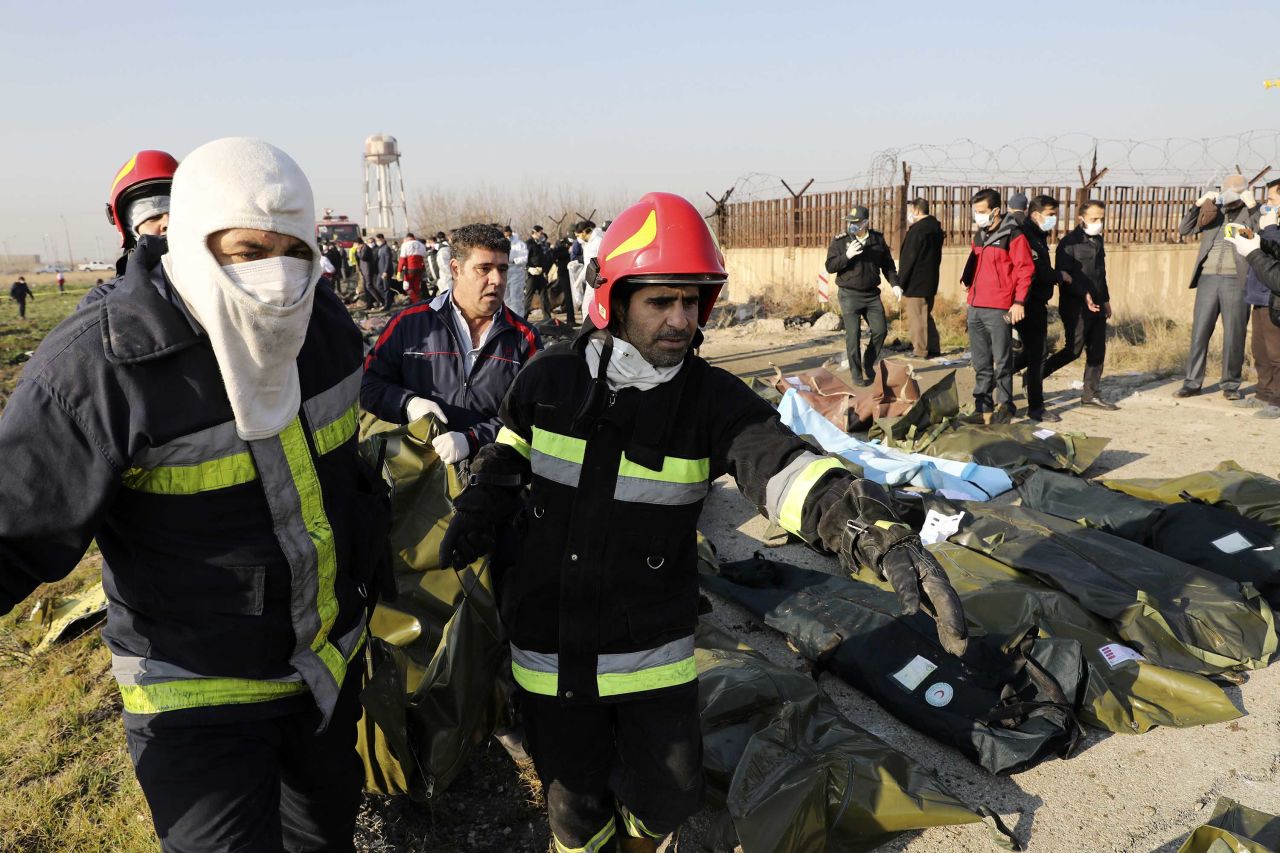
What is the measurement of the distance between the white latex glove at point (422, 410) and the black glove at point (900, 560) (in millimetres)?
1835

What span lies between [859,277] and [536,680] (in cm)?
706

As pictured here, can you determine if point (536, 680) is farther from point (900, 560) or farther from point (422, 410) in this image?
point (422, 410)

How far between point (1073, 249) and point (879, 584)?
15.5ft

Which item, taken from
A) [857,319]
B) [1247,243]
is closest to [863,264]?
[857,319]

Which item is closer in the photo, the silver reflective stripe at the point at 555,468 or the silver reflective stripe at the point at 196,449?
the silver reflective stripe at the point at 196,449

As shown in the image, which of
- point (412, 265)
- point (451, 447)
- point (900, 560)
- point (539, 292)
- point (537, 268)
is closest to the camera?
point (900, 560)

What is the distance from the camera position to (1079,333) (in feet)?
24.0

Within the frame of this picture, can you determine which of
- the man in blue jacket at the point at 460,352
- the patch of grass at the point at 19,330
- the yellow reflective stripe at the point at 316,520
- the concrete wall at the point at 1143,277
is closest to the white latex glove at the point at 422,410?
the man in blue jacket at the point at 460,352

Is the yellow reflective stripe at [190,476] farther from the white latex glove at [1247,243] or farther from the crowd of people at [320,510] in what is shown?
the white latex glove at [1247,243]

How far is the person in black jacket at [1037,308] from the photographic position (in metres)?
6.86

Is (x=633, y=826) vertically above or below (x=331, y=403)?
below

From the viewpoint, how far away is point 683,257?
6.55 ft

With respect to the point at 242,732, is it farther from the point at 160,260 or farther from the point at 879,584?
the point at 879,584

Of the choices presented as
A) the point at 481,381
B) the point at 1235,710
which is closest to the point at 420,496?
the point at 481,381
